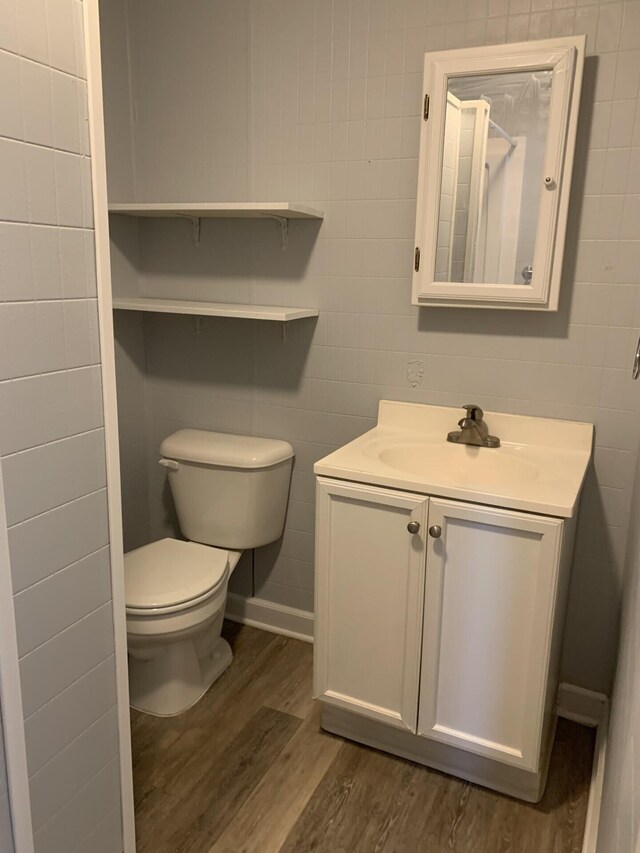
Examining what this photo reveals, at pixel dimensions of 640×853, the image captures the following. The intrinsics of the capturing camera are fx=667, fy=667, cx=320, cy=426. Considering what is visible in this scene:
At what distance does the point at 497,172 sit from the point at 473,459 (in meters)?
0.79

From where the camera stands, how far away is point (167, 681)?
204 centimetres

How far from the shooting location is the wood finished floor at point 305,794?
5.32 ft

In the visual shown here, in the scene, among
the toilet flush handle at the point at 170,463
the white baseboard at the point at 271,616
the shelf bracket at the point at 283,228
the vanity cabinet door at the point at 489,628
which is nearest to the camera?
the vanity cabinet door at the point at 489,628

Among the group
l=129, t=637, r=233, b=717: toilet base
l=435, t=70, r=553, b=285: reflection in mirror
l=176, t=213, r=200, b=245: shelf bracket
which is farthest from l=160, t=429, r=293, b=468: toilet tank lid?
l=435, t=70, r=553, b=285: reflection in mirror

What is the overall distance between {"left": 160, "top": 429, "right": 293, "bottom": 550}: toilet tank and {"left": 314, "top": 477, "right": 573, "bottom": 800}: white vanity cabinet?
507mm

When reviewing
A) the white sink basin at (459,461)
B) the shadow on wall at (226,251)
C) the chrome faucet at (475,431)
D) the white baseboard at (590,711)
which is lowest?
the white baseboard at (590,711)

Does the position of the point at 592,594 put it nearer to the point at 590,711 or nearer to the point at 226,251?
the point at 590,711

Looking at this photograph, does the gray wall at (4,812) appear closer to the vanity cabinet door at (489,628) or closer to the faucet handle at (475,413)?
the vanity cabinet door at (489,628)

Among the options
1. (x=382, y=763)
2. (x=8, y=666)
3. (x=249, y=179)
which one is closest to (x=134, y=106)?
(x=249, y=179)

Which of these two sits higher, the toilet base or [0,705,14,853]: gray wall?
[0,705,14,853]: gray wall

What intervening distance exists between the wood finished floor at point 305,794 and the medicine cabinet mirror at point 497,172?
4.30ft

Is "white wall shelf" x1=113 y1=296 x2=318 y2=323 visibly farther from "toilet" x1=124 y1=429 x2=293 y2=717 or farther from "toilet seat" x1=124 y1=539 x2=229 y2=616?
"toilet seat" x1=124 y1=539 x2=229 y2=616

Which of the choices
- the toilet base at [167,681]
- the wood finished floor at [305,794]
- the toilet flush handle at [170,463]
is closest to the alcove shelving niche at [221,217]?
the toilet flush handle at [170,463]

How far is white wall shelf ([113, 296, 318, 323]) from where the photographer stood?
2.02 m
